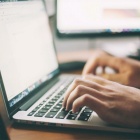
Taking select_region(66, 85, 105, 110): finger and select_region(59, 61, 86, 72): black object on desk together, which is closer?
select_region(66, 85, 105, 110): finger

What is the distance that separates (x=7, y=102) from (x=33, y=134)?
0.30 ft

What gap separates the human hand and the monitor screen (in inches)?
20.3

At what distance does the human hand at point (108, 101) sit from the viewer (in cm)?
52

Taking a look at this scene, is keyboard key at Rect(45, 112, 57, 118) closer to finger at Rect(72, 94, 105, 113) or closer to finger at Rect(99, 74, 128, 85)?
finger at Rect(72, 94, 105, 113)

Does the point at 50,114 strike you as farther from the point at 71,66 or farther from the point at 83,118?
the point at 71,66

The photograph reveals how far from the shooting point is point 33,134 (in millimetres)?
536

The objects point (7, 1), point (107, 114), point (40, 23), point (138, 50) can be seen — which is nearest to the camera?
point (107, 114)

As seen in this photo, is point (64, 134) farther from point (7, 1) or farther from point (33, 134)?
point (7, 1)

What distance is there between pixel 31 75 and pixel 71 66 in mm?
363

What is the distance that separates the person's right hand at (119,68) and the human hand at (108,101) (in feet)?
0.70

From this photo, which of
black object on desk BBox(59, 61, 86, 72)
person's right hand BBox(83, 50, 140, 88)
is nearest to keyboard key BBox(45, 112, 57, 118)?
person's right hand BBox(83, 50, 140, 88)

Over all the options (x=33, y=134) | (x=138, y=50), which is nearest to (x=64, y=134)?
(x=33, y=134)

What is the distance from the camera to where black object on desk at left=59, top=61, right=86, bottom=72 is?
41.7 inches

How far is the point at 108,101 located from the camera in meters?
0.55
